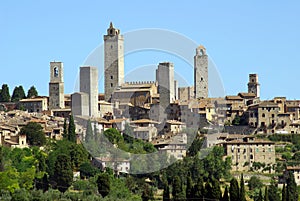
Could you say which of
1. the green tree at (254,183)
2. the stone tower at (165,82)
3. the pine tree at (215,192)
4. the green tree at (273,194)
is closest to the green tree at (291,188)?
the green tree at (273,194)

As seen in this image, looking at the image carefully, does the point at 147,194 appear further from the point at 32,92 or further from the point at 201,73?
the point at 32,92

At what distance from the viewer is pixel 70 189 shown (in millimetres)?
45438

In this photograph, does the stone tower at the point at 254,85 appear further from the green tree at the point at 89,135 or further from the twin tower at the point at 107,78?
the green tree at the point at 89,135

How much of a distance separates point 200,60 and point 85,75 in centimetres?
743

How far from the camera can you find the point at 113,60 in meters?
64.8

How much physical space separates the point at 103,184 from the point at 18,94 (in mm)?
22378

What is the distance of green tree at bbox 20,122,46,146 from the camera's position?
52.7 metres

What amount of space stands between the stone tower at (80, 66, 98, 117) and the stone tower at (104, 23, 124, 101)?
2.28m

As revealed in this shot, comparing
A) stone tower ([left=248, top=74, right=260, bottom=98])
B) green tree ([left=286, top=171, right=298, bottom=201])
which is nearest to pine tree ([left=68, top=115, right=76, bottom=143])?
green tree ([left=286, top=171, right=298, bottom=201])

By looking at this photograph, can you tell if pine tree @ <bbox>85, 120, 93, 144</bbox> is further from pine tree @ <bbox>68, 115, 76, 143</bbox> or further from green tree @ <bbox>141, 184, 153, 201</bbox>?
green tree @ <bbox>141, 184, 153, 201</bbox>

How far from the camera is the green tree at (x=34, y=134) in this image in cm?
5269

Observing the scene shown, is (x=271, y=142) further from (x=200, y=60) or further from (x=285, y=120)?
(x=200, y=60)

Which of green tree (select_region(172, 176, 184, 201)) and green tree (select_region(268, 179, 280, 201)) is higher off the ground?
green tree (select_region(172, 176, 184, 201))

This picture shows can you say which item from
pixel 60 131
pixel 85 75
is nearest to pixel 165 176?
pixel 60 131
